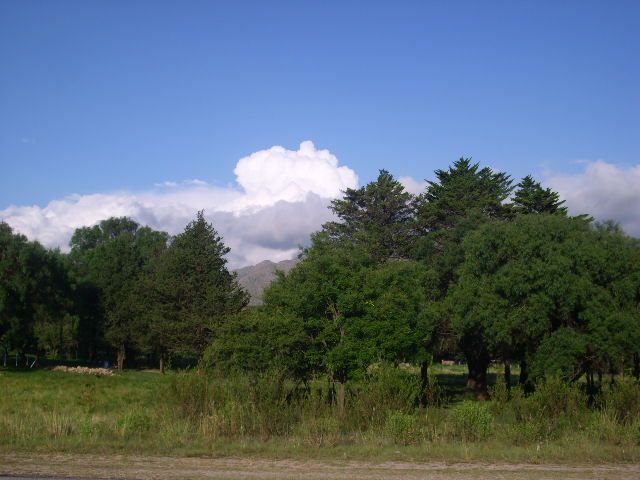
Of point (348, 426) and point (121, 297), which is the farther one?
point (121, 297)

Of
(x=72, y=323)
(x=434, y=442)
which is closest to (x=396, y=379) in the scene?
(x=434, y=442)

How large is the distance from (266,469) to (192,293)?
150 feet

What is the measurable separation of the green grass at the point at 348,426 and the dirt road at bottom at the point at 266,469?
0.57m

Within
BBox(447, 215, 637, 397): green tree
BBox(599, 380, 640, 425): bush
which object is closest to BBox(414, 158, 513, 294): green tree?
BBox(447, 215, 637, 397): green tree

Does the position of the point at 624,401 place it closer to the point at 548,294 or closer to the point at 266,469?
the point at 266,469

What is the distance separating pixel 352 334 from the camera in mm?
23547

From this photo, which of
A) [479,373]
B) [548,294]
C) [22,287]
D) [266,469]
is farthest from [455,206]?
[266,469]

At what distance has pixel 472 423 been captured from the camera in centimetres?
1378

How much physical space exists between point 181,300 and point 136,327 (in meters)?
10.2

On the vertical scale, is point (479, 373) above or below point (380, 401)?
below

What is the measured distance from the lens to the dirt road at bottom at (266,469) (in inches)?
408

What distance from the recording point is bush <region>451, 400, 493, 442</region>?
13695 mm

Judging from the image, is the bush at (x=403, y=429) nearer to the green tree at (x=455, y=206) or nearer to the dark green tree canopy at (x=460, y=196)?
the green tree at (x=455, y=206)

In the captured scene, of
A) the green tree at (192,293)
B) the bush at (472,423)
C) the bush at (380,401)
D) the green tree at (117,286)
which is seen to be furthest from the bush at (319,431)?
the green tree at (117,286)
